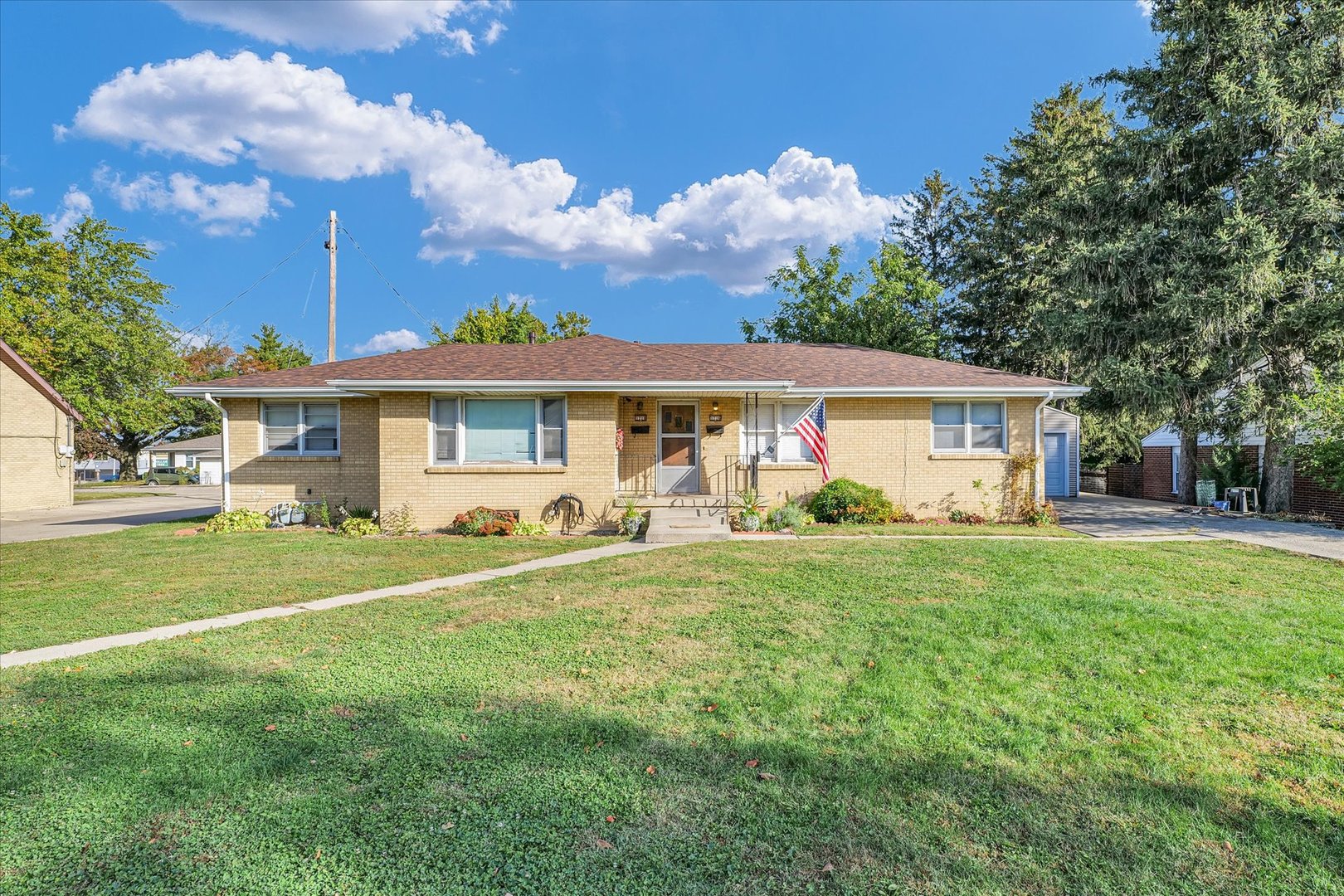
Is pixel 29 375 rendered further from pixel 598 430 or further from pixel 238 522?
pixel 598 430

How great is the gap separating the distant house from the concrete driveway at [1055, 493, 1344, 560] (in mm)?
38767

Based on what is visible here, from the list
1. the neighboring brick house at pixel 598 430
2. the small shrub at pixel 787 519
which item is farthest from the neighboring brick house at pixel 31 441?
the small shrub at pixel 787 519

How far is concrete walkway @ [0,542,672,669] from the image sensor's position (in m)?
5.31

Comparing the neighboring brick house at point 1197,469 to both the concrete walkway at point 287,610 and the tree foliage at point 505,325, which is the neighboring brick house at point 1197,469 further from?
the tree foliage at point 505,325

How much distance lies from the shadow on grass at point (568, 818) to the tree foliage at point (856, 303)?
25452mm

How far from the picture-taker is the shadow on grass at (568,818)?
251 centimetres

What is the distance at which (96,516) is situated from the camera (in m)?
18.5

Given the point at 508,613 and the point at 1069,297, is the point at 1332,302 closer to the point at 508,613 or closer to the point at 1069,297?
the point at 1069,297

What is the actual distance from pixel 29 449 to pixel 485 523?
21057 mm

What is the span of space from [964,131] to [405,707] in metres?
32.5

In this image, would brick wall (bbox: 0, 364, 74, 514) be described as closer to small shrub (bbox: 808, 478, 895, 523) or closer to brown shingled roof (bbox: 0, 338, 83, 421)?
brown shingled roof (bbox: 0, 338, 83, 421)

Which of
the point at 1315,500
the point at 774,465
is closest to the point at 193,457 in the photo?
the point at 774,465

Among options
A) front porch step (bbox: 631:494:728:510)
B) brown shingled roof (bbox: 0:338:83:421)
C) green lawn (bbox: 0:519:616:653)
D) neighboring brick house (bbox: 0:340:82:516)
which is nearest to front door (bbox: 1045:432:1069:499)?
front porch step (bbox: 631:494:728:510)

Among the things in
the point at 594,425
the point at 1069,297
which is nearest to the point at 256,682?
the point at 594,425
